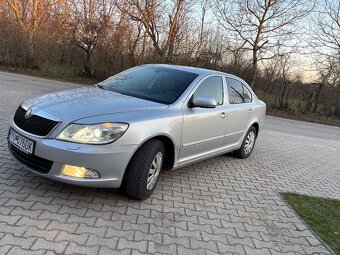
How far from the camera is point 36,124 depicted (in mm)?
3729

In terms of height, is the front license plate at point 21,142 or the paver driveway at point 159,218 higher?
the front license plate at point 21,142

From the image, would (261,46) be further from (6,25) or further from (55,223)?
(55,223)

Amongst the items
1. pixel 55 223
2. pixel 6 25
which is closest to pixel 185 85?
pixel 55 223

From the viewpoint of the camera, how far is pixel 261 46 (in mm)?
22672

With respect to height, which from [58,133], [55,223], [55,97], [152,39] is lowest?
[55,223]

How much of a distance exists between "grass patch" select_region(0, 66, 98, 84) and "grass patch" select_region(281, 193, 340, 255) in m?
17.8

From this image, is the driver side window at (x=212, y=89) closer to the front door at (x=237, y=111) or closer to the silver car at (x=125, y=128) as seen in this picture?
the silver car at (x=125, y=128)

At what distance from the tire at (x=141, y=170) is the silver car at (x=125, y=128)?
0.4 inches

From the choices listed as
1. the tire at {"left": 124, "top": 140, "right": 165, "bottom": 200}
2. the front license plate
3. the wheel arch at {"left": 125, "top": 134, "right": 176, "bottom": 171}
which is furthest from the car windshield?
the front license plate

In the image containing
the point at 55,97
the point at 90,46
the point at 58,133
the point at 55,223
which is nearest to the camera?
the point at 55,223

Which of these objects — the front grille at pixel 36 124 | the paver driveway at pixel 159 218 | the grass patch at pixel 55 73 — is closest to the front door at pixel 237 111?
the paver driveway at pixel 159 218

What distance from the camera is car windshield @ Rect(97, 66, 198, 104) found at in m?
4.68

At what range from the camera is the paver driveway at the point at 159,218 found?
3121mm

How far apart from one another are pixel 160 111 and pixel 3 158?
2.36 m
